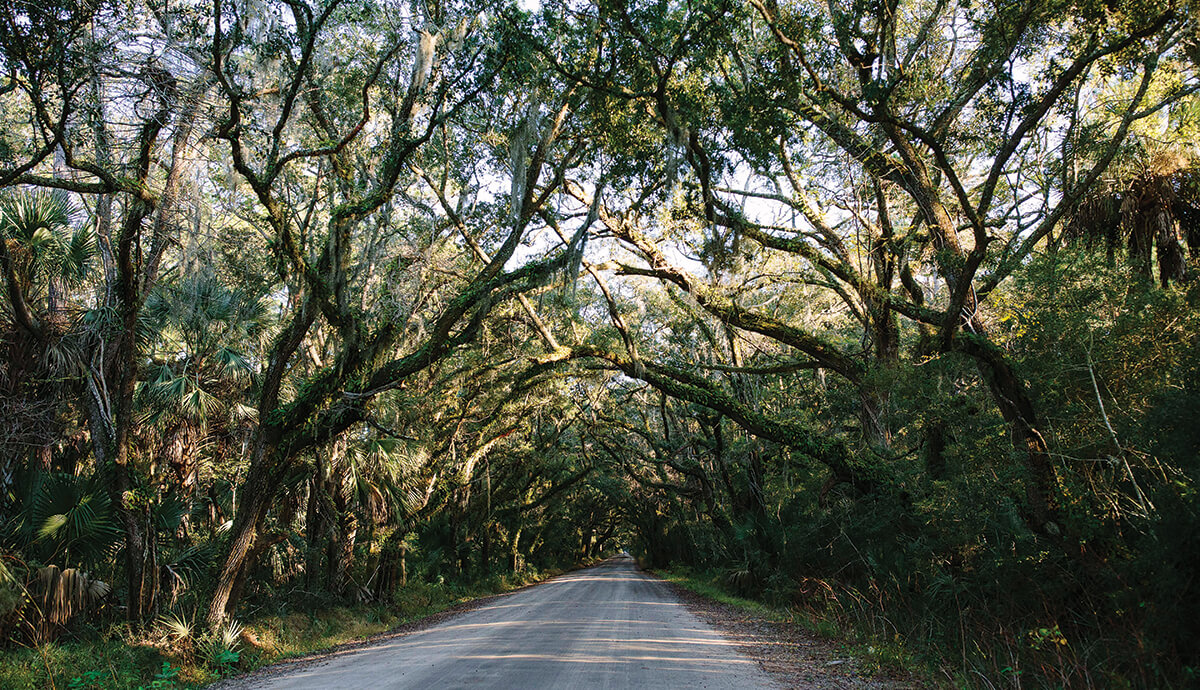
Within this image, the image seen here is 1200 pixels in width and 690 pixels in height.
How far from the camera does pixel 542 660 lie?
21.5ft

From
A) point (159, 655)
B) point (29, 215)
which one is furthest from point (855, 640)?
point (29, 215)

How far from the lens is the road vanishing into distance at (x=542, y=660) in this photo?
5562 mm

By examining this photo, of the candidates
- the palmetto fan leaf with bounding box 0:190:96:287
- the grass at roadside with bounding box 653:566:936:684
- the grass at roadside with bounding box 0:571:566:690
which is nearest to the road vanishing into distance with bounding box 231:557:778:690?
the grass at roadside with bounding box 0:571:566:690

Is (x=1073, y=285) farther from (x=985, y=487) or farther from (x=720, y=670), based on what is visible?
(x=720, y=670)

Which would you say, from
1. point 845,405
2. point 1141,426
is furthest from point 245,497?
point 845,405

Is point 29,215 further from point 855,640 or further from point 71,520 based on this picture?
point 855,640

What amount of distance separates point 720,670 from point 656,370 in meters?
6.08

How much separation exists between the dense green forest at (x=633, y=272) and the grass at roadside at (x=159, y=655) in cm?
27

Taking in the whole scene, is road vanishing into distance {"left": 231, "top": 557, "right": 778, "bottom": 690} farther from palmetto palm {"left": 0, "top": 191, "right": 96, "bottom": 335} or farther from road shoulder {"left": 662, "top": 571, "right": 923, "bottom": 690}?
palmetto palm {"left": 0, "top": 191, "right": 96, "bottom": 335}

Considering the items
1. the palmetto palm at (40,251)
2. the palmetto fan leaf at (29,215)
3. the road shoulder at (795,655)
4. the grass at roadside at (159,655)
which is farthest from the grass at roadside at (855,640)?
the palmetto fan leaf at (29,215)

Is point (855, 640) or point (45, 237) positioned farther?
point (45, 237)

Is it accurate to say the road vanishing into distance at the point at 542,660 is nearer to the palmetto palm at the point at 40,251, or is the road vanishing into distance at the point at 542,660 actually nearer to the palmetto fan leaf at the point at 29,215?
the palmetto palm at the point at 40,251

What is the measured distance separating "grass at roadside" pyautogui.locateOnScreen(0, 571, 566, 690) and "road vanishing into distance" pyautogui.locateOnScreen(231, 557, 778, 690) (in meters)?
0.62

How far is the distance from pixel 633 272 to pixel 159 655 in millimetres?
9029
